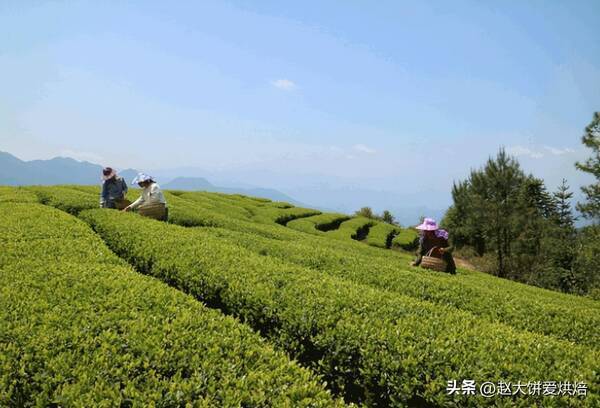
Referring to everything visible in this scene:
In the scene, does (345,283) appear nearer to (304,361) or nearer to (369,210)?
(304,361)

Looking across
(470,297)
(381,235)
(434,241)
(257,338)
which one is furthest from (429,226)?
(381,235)

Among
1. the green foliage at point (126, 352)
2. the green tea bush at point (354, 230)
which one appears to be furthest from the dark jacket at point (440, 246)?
the green tea bush at point (354, 230)

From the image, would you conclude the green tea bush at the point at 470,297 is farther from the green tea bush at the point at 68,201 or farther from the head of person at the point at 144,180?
the green tea bush at the point at 68,201

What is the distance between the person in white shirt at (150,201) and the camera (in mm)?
14749

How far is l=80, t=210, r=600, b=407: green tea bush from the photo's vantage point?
15.8 feet

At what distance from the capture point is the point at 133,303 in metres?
6.14

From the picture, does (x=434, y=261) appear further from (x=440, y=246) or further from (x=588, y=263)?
(x=588, y=263)

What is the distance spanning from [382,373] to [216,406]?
94.0 inches

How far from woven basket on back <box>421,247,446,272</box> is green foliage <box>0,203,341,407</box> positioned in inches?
333

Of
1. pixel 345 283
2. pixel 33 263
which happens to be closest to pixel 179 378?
pixel 345 283

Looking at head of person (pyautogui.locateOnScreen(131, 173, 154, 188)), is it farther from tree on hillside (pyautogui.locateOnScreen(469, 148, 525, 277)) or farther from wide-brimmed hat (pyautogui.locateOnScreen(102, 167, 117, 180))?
tree on hillside (pyautogui.locateOnScreen(469, 148, 525, 277))

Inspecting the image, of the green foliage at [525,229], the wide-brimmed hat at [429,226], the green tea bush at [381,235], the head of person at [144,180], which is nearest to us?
the wide-brimmed hat at [429,226]

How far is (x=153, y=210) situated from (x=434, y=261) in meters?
10.6

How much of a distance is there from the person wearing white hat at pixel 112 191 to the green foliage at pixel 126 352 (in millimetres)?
9695
